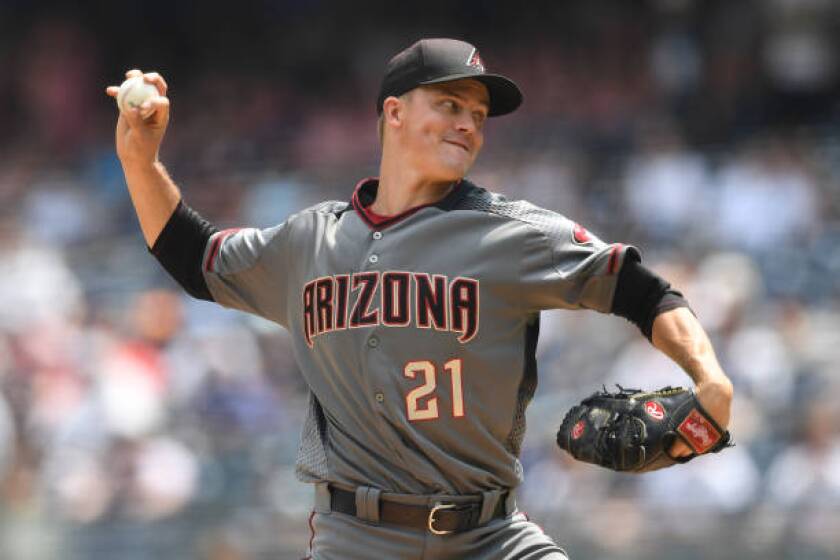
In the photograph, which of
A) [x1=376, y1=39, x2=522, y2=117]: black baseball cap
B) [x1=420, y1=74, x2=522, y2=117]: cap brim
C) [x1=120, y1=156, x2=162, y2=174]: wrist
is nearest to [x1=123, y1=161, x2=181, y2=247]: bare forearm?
[x1=120, y1=156, x2=162, y2=174]: wrist

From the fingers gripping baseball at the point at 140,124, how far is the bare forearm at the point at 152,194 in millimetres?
29

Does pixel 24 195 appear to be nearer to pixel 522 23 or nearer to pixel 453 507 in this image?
pixel 522 23

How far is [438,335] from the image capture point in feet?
12.4

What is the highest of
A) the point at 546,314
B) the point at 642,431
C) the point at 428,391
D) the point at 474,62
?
the point at 546,314

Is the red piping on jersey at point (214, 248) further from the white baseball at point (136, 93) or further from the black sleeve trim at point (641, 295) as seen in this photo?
the black sleeve trim at point (641, 295)

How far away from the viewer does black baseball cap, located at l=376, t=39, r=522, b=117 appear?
156 inches

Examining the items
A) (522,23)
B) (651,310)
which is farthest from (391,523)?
(522,23)

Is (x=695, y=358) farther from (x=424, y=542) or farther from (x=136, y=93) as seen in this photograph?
(x=136, y=93)

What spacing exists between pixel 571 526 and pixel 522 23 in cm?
650

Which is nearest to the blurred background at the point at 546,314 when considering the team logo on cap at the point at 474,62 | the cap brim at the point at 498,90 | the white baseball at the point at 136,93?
the cap brim at the point at 498,90

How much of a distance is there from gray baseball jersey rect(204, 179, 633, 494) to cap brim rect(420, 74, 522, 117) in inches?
12.5

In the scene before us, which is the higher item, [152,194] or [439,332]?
[152,194]

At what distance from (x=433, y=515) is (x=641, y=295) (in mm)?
772

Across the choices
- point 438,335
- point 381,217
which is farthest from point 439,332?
point 381,217
